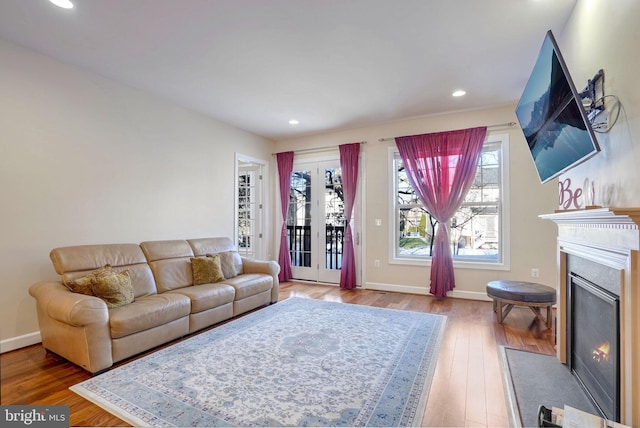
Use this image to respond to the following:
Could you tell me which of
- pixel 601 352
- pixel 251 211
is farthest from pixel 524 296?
pixel 251 211

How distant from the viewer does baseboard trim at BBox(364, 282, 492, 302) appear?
4.34 m

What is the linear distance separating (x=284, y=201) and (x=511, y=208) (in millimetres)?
3726

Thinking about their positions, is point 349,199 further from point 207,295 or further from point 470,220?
point 207,295

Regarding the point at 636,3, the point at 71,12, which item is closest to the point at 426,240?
the point at 636,3

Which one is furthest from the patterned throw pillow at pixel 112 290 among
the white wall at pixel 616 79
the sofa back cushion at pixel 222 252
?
the white wall at pixel 616 79

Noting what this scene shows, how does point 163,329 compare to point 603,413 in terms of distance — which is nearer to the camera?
point 603,413

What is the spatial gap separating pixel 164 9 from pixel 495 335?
411 centimetres

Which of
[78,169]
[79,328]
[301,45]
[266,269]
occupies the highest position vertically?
[301,45]

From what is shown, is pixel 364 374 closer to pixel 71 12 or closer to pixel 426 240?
pixel 426 240

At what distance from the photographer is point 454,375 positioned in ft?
7.30

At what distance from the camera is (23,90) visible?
9.13 ft

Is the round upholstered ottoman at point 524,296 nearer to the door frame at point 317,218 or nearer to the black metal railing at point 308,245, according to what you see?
the door frame at point 317,218

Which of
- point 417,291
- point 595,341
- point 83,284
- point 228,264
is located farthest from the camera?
point 417,291

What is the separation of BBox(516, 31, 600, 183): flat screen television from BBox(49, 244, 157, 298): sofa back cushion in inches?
149
